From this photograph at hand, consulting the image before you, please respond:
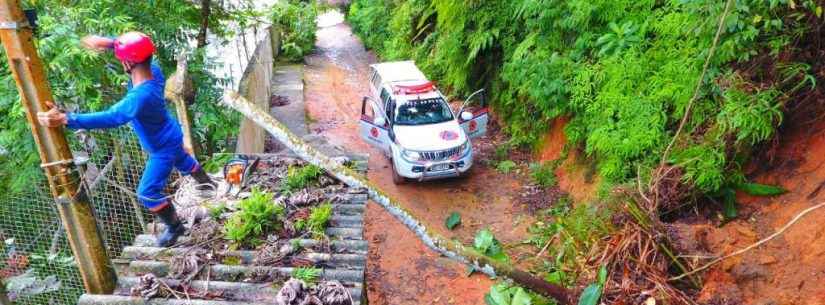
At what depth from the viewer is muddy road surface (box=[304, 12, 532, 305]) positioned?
7.02 metres

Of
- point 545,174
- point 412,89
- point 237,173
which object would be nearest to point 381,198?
point 237,173

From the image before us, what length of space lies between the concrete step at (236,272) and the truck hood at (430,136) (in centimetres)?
577

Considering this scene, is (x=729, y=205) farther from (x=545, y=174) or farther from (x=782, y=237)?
(x=545, y=174)

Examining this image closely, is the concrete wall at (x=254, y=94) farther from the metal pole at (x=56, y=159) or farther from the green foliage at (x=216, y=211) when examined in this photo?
the metal pole at (x=56, y=159)

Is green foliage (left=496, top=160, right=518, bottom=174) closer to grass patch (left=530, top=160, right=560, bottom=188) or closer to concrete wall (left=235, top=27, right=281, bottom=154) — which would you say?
grass patch (left=530, top=160, right=560, bottom=188)

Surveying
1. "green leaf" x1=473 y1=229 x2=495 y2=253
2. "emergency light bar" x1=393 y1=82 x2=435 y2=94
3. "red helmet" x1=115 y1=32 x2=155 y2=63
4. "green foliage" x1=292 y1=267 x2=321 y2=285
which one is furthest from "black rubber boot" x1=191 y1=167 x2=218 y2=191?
"emergency light bar" x1=393 y1=82 x2=435 y2=94

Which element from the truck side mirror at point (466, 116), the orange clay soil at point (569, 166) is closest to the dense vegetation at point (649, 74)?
the orange clay soil at point (569, 166)

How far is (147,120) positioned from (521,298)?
4484 millimetres

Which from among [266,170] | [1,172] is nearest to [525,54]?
[266,170]

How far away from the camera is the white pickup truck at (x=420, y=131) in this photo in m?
9.03

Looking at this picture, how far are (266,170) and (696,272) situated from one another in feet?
15.5

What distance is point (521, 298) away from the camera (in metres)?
5.70

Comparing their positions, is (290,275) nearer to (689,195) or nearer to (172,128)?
(172,128)

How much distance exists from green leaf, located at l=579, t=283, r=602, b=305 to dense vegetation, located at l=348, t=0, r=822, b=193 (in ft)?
6.70
